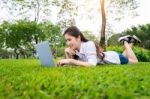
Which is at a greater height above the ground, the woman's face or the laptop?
the woman's face

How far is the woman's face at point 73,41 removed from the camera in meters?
7.87

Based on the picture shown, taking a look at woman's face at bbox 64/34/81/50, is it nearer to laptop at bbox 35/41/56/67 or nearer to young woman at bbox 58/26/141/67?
young woman at bbox 58/26/141/67

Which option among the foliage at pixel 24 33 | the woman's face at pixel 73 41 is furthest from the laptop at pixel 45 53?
the foliage at pixel 24 33

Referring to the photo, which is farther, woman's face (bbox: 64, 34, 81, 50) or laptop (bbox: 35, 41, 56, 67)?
laptop (bbox: 35, 41, 56, 67)

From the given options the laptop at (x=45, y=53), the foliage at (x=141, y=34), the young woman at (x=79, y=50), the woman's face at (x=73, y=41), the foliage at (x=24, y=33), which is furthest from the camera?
the foliage at (x=141, y=34)

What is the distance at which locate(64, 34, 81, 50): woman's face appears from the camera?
7873 millimetres

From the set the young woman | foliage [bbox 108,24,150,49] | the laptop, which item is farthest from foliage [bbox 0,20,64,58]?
the young woman

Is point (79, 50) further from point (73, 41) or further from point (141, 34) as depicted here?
point (141, 34)

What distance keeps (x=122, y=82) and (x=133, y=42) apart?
7.22 m

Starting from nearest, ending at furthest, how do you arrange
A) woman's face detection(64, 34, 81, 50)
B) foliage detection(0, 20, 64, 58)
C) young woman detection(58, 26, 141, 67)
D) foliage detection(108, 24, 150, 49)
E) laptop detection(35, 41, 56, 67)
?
young woman detection(58, 26, 141, 67) → woman's face detection(64, 34, 81, 50) → laptop detection(35, 41, 56, 67) → foliage detection(0, 20, 64, 58) → foliage detection(108, 24, 150, 49)

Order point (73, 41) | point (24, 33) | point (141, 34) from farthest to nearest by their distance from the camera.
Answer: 1. point (141, 34)
2. point (24, 33)
3. point (73, 41)

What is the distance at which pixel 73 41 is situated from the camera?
7.97 metres

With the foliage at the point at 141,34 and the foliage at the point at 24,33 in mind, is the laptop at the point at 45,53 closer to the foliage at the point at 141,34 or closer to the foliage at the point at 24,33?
the foliage at the point at 24,33

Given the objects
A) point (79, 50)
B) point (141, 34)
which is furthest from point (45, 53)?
point (141, 34)
